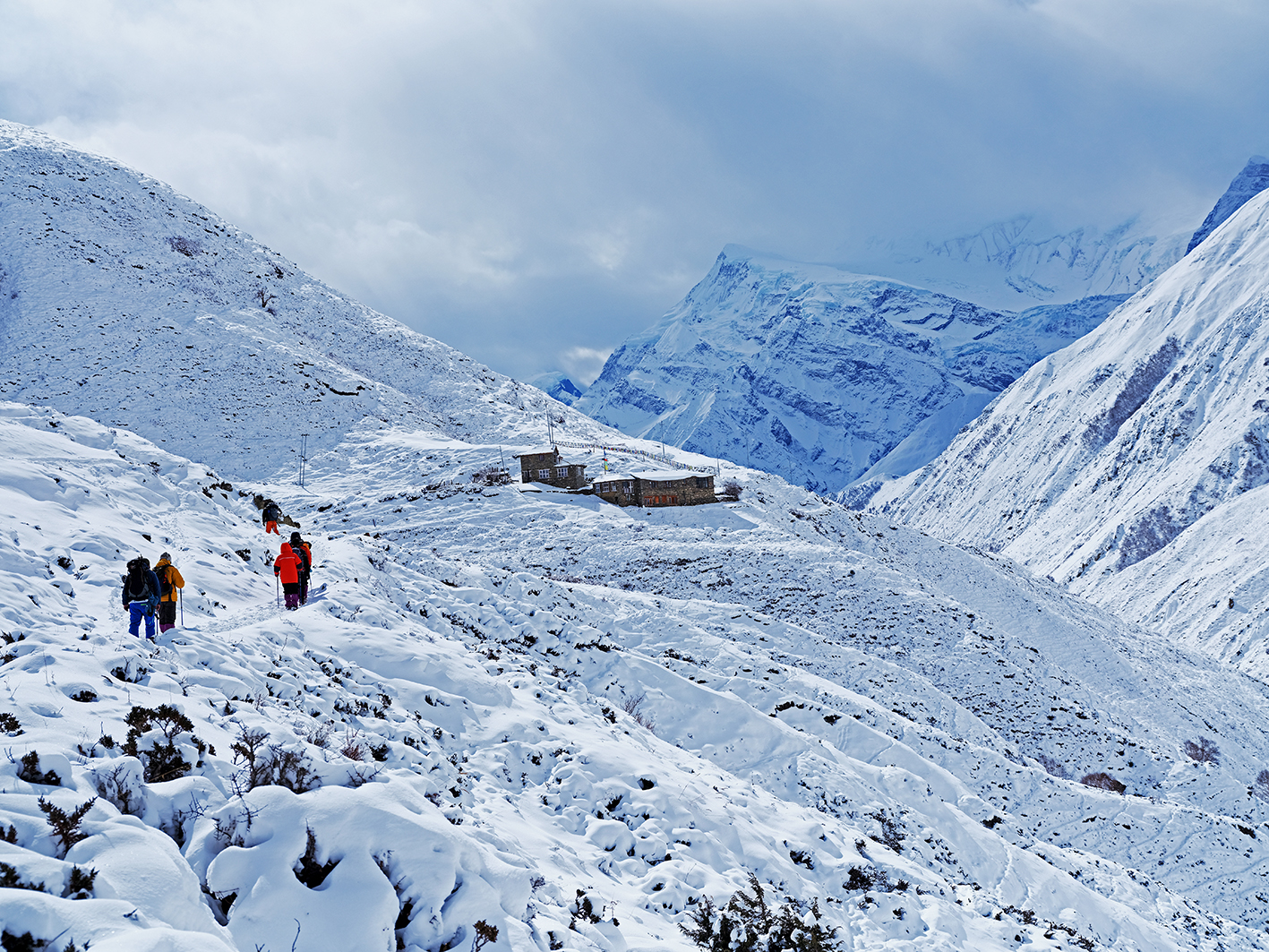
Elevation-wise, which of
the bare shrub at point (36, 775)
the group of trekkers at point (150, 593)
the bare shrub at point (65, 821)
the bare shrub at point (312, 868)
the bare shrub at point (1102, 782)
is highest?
the group of trekkers at point (150, 593)

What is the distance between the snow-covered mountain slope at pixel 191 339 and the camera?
197ft

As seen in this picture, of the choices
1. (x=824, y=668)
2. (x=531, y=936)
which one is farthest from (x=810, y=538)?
(x=531, y=936)

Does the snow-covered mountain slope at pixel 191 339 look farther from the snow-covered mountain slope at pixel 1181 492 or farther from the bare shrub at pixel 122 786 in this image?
the snow-covered mountain slope at pixel 1181 492

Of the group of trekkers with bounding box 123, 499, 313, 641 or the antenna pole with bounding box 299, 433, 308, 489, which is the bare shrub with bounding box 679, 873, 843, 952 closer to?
the group of trekkers with bounding box 123, 499, 313, 641

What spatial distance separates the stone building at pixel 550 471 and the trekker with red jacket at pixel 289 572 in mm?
40426

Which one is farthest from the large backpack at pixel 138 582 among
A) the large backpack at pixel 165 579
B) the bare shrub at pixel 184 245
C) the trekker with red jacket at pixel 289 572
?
the bare shrub at pixel 184 245

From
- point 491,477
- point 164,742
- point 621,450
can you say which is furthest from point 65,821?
point 621,450

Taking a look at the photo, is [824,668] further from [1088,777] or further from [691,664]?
[1088,777]

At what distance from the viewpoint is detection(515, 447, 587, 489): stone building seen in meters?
56.7

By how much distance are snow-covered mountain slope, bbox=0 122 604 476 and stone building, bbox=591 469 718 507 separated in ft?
71.7

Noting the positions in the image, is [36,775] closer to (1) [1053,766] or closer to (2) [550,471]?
(1) [1053,766]

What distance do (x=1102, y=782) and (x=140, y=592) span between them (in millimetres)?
30819

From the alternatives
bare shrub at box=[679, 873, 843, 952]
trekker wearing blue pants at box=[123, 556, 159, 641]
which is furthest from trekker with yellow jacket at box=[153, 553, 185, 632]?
bare shrub at box=[679, 873, 843, 952]

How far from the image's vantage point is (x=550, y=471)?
57.2 m
